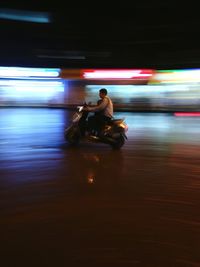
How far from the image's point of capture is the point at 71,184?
7.12m

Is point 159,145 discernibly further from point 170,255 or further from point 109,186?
point 170,255

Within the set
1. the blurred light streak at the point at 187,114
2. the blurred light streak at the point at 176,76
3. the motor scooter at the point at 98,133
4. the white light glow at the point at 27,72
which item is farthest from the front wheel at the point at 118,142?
the white light glow at the point at 27,72

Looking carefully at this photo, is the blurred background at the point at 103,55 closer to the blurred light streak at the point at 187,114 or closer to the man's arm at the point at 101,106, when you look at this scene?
the blurred light streak at the point at 187,114

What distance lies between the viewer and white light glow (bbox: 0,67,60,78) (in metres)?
36.3

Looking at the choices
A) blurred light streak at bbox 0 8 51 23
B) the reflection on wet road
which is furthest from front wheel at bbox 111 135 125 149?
blurred light streak at bbox 0 8 51 23

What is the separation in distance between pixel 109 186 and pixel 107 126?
4.51 m

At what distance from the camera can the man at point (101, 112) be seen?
11.2m

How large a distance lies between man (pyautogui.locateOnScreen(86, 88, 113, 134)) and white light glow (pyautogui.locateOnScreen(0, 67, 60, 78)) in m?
25.6

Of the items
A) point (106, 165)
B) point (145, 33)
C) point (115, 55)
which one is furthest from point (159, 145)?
point (145, 33)

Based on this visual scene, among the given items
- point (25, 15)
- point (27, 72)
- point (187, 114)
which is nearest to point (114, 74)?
point (187, 114)

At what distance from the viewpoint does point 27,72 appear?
36.9 m

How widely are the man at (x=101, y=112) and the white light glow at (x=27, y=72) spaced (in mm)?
25619

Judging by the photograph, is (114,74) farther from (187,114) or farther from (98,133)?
(98,133)

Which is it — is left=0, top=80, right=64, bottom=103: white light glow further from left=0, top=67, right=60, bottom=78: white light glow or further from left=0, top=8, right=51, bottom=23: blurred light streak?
left=0, top=8, right=51, bottom=23: blurred light streak
